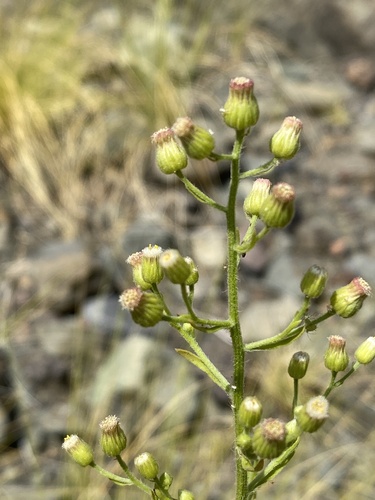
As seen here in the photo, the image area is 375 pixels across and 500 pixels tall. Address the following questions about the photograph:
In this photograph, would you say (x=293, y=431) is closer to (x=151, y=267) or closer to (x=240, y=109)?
(x=151, y=267)

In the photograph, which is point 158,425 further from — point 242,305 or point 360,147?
point 360,147

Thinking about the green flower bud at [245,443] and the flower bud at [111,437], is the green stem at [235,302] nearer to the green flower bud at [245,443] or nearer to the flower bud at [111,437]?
the green flower bud at [245,443]

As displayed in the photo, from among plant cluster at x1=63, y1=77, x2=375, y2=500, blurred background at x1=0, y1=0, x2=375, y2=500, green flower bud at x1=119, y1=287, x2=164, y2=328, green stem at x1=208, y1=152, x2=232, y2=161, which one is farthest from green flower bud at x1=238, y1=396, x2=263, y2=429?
blurred background at x1=0, y1=0, x2=375, y2=500

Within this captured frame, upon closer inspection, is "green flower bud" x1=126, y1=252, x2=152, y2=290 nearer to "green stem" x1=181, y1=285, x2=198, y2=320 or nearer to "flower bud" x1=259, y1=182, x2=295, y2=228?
"green stem" x1=181, y1=285, x2=198, y2=320

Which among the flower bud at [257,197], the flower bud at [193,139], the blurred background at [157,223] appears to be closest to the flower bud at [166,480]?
the flower bud at [257,197]

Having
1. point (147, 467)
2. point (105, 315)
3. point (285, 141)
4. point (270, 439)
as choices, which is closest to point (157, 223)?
point (105, 315)


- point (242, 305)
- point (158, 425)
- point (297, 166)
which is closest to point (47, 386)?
point (158, 425)
